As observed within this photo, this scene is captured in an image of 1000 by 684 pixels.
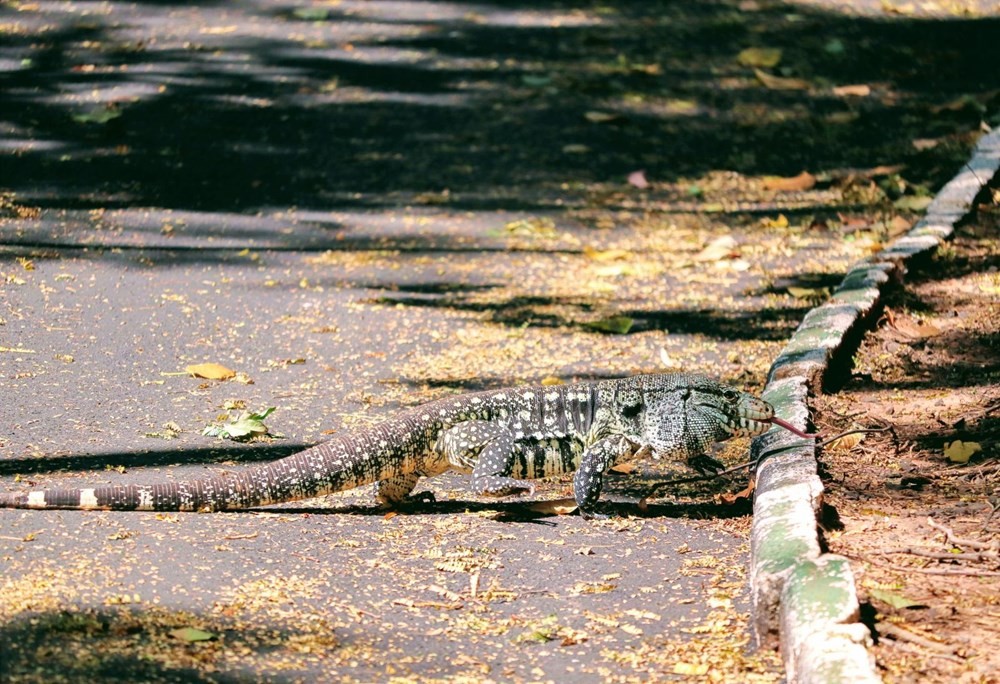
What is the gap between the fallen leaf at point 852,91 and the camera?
43.7 feet

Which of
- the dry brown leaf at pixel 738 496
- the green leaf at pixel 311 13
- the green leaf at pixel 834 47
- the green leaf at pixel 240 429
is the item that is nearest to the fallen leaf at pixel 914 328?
the dry brown leaf at pixel 738 496

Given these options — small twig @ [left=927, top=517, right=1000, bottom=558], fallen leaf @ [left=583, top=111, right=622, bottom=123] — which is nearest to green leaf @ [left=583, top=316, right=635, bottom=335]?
small twig @ [left=927, top=517, right=1000, bottom=558]

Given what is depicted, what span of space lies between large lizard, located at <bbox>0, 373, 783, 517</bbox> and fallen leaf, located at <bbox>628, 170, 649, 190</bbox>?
17.4 ft

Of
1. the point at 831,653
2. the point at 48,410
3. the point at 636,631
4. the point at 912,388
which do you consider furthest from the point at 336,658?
the point at 912,388

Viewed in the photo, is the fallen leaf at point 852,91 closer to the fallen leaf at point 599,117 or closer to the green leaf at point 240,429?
the fallen leaf at point 599,117

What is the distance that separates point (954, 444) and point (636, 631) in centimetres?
208

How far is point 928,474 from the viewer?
6094mm

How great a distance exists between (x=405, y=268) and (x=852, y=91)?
5617mm

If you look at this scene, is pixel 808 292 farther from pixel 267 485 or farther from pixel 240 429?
pixel 267 485

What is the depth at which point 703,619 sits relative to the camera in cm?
499

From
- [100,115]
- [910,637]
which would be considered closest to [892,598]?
[910,637]

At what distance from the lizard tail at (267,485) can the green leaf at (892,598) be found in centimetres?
214

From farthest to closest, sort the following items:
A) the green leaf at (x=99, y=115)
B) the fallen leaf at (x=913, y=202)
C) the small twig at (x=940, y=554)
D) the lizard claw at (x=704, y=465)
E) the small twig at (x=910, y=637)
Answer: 1. the green leaf at (x=99, y=115)
2. the fallen leaf at (x=913, y=202)
3. the lizard claw at (x=704, y=465)
4. the small twig at (x=940, y=554)
5. the small twig at (x=910, y=637)

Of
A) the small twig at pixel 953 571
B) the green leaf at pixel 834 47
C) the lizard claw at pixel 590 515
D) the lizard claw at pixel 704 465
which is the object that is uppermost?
the green leaf at pixel 834 47
